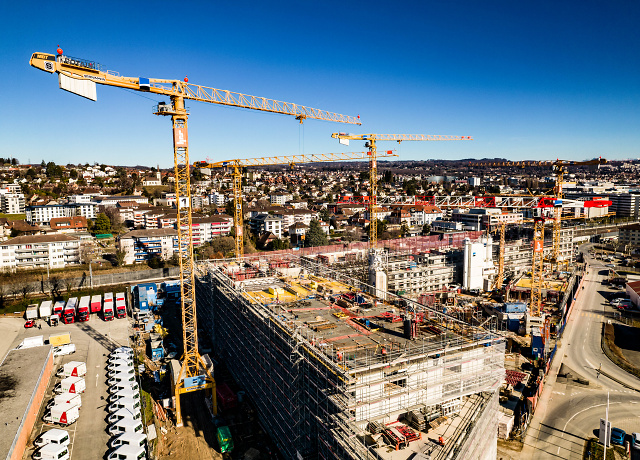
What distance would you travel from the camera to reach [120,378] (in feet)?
47.3

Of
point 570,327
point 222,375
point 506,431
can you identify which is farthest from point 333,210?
point 506,431

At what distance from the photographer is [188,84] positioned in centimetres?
1439

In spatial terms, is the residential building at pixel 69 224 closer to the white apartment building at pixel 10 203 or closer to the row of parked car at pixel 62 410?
the white apartment building at pixel 10 203

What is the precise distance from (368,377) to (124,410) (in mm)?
8871

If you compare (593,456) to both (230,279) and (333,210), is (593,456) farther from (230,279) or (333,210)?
(333,210)

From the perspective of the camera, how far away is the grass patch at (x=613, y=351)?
15769 millimetres

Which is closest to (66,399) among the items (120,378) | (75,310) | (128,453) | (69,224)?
(120,378)

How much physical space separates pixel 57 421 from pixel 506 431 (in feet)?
44.4

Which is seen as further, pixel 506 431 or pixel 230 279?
pixel 230 279

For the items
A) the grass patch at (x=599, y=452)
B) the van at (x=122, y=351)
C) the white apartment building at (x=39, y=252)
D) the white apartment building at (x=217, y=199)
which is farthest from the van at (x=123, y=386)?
the white apartment building at (x=217, y=199)

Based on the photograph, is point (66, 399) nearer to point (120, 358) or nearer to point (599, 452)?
point (120, 358)

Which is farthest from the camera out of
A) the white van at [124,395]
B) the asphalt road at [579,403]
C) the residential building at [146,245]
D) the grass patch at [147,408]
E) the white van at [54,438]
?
the residential building at [146,245]

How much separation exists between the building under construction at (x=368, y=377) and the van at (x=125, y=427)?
11.2 feet

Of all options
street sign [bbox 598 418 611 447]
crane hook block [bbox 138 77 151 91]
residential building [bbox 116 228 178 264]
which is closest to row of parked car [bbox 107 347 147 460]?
crane hook block [bbox 138 77 151 91]
